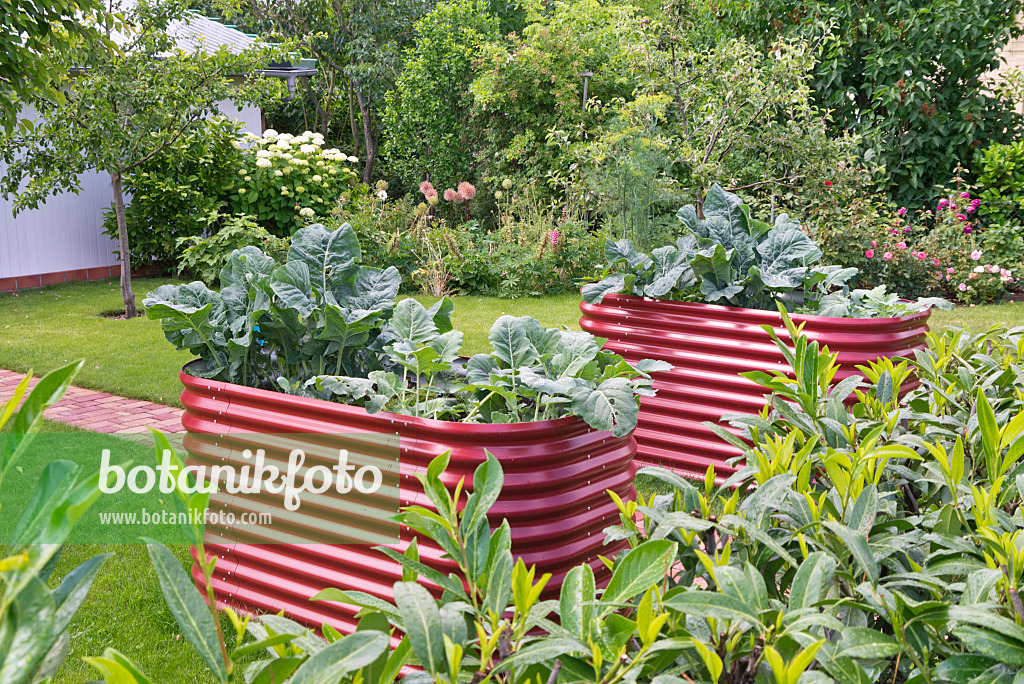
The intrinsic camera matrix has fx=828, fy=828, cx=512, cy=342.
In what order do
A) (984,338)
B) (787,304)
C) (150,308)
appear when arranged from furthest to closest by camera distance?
(787,304)
(150,308)
(984,338)

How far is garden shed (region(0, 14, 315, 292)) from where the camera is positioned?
9523mm

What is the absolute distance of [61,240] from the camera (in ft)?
33.2

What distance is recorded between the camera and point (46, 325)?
7629 mm

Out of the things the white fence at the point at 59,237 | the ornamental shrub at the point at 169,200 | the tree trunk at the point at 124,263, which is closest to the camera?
the tree trunk at the point at 124,263

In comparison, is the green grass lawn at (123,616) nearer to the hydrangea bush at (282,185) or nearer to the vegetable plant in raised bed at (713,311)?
the vegetable plant in raised bed at (713,311)

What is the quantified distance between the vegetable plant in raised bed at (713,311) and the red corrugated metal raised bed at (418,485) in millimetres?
1392

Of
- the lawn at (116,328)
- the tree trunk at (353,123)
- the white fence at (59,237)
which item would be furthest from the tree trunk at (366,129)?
Result: the lawn at (116,328)

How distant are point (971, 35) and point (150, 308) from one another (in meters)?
10.1

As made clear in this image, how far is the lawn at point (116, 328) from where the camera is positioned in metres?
6.02

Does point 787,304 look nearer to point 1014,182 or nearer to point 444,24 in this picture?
point 1014,182

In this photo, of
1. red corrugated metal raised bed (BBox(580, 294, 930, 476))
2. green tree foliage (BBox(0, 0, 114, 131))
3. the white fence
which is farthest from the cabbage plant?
the white fence

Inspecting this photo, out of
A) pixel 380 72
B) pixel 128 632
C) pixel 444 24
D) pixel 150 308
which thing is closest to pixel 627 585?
pixel 150 308

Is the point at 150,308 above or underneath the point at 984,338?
above

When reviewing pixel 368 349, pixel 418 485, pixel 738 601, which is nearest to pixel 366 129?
pixel 368 349
